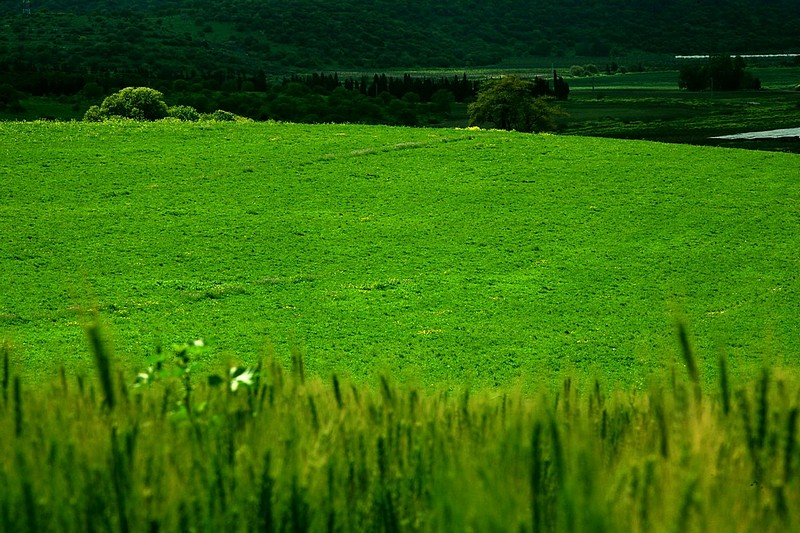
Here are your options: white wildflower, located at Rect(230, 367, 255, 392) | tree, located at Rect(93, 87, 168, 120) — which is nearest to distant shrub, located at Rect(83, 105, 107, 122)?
tree, located at Rect(93, 87, 168, 120)

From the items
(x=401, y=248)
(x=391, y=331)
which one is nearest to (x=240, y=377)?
(x=391, y=331)

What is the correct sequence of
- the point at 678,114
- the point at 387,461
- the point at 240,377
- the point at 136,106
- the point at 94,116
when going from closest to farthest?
the point at 387,461 → the point at 240,377 → the point at 94,116 → the point at 136,106 → the point at 678,114

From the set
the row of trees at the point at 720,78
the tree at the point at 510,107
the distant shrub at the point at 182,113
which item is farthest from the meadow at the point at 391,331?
the row of trees at the point at 720,78

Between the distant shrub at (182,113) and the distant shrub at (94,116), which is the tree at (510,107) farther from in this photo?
the distant shrub at (94,116)

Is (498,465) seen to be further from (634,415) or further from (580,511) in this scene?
(634,415)

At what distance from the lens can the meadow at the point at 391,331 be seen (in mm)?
1781

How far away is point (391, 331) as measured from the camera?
13266 millimetres

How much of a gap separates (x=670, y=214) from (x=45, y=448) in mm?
19268

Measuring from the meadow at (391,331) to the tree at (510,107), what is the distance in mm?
46821

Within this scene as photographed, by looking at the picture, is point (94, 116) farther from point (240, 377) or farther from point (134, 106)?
point (240, 377)

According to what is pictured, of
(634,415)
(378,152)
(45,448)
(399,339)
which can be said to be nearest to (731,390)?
(634,415)

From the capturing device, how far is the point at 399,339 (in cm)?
1298

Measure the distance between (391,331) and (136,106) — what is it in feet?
88.1

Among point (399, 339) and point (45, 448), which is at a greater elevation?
point (45, 448)
